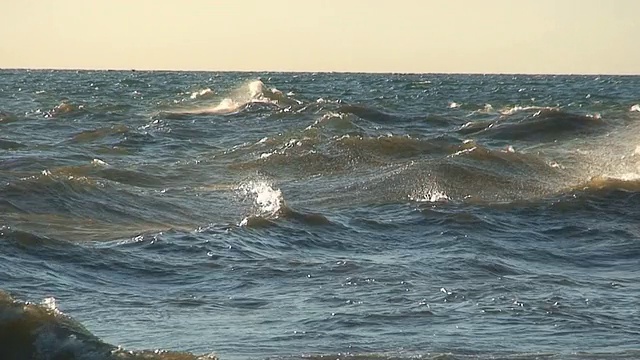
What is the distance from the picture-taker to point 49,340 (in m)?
8.16

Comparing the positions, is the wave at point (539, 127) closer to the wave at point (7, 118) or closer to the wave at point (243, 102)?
the wave at point (243, 102)

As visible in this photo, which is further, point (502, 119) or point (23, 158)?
point (502, 119)

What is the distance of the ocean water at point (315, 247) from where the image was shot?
30.9 feet

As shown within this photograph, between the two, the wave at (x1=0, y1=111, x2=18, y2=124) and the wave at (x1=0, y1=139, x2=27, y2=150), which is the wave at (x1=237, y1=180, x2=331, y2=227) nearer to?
the wave at (x1=0, y1=139, x2=27, y2=150)

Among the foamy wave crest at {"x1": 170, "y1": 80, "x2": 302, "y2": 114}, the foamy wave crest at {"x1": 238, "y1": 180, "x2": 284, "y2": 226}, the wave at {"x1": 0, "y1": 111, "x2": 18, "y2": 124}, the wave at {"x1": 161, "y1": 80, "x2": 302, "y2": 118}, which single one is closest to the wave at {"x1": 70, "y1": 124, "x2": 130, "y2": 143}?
the wave at {"x1": 0, "y1": 111, "x2": 18, "y2": 124}

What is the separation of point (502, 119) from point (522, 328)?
26534 mm

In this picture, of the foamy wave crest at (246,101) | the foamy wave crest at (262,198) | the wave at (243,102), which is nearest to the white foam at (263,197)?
the foamy wave crest at (262,198)

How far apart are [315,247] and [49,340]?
6202 millimetres

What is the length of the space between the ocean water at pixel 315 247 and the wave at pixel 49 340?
0.05ft

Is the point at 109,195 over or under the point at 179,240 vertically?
over

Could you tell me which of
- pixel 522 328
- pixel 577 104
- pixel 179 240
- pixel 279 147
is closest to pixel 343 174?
pixel 279 147

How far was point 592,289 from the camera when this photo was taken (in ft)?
39.6

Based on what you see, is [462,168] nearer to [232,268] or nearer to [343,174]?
[343,174]

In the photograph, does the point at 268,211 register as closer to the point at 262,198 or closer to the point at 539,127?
the point at 262,198
